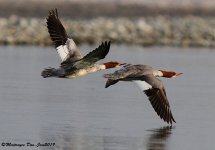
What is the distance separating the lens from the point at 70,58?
1948 centimetres

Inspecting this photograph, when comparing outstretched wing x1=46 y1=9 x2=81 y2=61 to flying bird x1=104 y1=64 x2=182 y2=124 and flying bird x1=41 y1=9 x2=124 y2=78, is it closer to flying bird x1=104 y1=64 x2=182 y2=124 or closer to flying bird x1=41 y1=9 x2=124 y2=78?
flying bird x1=41 y1=9 x2=124 y2=78

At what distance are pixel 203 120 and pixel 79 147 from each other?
3712 millimetres

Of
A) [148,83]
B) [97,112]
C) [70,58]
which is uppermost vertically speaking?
[70,58]

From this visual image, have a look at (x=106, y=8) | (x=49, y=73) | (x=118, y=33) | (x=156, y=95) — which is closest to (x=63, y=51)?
(x=49, y=73)

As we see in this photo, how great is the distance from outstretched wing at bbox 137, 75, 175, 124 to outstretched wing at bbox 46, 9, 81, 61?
160cm

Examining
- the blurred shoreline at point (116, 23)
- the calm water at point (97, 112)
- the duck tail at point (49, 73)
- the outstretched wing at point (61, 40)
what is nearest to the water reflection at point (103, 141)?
the calm water at point (97, 112)

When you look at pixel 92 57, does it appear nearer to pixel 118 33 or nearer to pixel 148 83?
pixel 148 83

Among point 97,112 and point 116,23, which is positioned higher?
point 116,23

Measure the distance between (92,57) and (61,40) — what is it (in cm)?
209

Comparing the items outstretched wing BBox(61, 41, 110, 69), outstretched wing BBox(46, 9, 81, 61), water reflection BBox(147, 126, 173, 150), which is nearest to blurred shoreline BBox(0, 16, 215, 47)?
outstretched wing BBox(46, 9, 81, 61)

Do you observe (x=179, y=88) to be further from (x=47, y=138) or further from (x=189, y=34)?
(x=189, y=34)

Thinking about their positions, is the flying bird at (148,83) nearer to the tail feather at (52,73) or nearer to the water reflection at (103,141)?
the tail feather at (52,73)

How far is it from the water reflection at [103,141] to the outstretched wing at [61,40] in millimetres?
3420

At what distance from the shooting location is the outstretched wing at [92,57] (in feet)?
58.3
